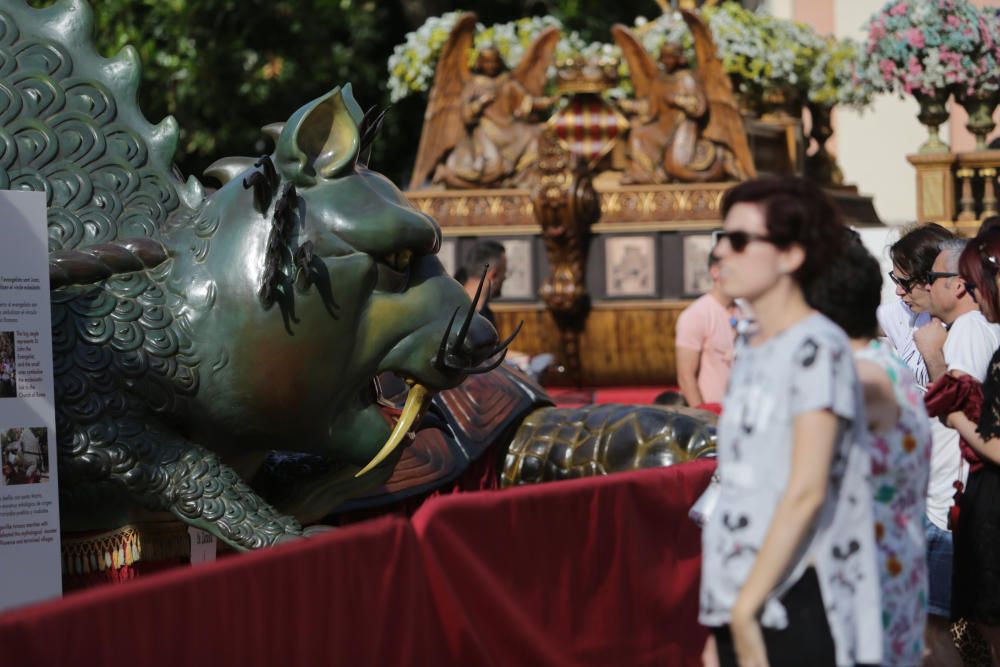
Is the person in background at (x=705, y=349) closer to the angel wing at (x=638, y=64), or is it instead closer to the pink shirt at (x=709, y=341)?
the pink shirt at (x=709, y=341)

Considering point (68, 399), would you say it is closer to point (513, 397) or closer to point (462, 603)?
point (462, 603)

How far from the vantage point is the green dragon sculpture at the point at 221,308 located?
169 inches

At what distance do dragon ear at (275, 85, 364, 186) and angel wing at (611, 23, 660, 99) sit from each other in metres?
6.06

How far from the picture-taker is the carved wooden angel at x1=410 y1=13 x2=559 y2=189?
10.6 meters

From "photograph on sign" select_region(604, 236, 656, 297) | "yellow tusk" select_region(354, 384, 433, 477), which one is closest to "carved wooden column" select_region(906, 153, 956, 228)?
"photograph on sign" select_region(604, 236, 656, 297)

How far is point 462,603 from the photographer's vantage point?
12.5 feet

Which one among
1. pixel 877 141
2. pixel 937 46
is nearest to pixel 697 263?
pixel 937 46

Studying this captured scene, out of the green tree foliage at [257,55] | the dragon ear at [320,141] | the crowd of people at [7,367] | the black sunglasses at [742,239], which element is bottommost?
the crowd of people at [7,367]

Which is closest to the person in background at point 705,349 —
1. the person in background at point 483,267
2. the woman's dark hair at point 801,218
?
the person in background at point 483,267

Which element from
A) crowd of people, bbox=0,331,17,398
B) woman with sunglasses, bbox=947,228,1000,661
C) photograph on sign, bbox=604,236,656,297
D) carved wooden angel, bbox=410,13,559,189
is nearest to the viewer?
crowd of people, bbox=0,331,17,398

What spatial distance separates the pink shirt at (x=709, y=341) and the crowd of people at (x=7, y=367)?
13.5 feet

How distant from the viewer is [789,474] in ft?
8.50

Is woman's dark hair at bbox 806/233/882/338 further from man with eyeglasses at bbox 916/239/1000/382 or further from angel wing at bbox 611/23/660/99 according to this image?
angel wing at bbox 611/23/660/99

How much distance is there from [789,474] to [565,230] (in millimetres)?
7547
